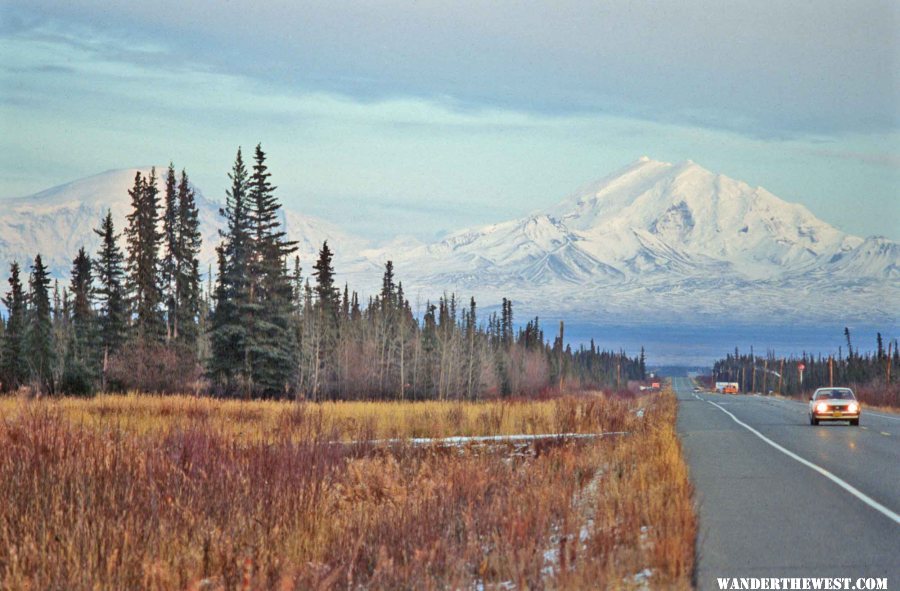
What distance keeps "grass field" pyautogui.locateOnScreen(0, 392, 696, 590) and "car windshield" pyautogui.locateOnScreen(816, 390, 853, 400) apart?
69.7 ft

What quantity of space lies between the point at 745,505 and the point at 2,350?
80.3 m

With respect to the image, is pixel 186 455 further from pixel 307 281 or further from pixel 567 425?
pixel 307 281

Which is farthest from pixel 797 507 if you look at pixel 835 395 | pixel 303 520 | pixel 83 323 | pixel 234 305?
pixel 83 323

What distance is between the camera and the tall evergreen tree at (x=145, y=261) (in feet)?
249

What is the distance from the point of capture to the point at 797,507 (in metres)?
12.8

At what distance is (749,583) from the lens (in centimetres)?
808

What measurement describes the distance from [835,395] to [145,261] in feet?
183

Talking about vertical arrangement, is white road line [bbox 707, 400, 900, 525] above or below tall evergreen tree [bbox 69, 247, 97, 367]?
below

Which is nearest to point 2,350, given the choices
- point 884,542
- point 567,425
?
point 567,425

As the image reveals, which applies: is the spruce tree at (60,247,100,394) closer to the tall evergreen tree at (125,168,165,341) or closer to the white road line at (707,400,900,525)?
the tall evergreen tree at (125,168,165,341)

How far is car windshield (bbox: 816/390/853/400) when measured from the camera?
35600 mm

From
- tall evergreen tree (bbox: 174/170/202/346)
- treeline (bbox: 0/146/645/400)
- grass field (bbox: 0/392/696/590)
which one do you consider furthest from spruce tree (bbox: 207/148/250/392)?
grass field (bbox: 0/392/696/590)

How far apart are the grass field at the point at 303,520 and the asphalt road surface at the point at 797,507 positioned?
0.48 metres

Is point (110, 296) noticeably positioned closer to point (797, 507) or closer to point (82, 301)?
point (82, 301)
